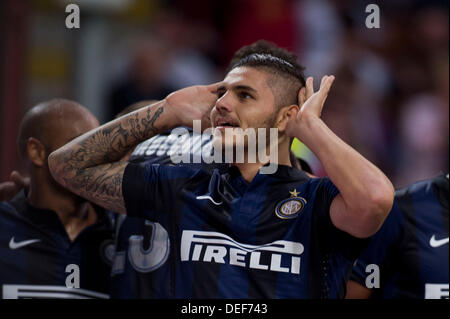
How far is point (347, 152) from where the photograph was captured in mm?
2354

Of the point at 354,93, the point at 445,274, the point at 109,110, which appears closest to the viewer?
the point at 445,274

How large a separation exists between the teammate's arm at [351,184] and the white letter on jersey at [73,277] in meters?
1.31

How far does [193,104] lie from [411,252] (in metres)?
1.20

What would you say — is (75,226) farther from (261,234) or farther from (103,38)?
(103,38)

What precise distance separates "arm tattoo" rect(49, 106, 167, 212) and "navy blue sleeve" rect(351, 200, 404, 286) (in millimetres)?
1066

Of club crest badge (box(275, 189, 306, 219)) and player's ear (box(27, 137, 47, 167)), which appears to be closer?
club crest badge (box(275, 189, 306, 219))

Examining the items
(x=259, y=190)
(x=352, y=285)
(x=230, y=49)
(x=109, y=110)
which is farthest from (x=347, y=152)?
(x=230, y=49)

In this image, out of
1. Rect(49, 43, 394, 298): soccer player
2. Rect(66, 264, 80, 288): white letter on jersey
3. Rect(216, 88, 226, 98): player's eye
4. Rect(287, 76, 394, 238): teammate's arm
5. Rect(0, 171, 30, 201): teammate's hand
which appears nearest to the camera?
Rect(287, 76, 394, 238): teammate's arm

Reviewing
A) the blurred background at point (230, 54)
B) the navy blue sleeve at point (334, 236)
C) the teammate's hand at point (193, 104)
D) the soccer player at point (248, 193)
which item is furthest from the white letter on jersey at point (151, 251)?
the blurred background at point (230, 54)

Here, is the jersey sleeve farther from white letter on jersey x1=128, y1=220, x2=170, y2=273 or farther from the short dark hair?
the short dark hair

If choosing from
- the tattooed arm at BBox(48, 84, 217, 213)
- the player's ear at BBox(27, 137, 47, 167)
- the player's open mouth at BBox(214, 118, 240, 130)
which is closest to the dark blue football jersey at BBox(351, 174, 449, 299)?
the player's open mouth at BBox(214, 118, 240, 130)

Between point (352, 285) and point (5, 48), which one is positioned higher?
point (5, 48)

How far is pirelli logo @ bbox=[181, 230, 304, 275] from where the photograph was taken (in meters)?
2.49

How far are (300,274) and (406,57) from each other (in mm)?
4018
